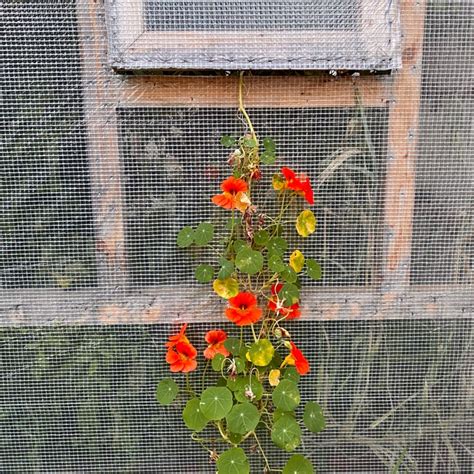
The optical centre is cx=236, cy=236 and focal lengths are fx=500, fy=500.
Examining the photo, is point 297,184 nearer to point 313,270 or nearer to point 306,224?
point 306,224

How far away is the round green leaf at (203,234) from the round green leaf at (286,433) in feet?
1.51

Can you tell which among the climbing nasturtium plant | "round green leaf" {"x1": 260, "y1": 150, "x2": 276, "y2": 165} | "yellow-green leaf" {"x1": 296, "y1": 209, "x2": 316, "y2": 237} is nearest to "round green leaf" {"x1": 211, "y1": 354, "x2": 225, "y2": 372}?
the climbing nasturtium plant

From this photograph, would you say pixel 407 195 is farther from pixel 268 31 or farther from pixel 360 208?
pixel 268 31

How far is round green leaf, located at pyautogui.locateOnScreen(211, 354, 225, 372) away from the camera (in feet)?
3.95

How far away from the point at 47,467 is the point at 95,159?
0.83 metres

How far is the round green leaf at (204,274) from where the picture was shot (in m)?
1.23

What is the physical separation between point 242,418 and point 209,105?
75 cm

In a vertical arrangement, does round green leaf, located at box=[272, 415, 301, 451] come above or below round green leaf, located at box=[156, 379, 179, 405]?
below

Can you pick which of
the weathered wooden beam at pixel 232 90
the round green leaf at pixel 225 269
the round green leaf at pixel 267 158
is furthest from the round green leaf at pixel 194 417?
the weathered wooden beam at pixel 232 90

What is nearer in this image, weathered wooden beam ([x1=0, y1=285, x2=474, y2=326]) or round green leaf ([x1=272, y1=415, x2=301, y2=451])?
round green leaf ([x1=272, y1=415, x2=301, y2=451])

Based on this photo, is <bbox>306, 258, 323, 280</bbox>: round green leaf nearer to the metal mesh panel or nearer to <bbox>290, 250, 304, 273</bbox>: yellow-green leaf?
<bbox>290, 250, 304, 273</bbox>: yellow-green leaf

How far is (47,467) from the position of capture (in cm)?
133

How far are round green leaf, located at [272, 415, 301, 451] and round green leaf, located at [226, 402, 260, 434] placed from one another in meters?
0.06

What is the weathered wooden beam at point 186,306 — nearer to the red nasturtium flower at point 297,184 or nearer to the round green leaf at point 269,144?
the red nasturtium flower at point 297,184
